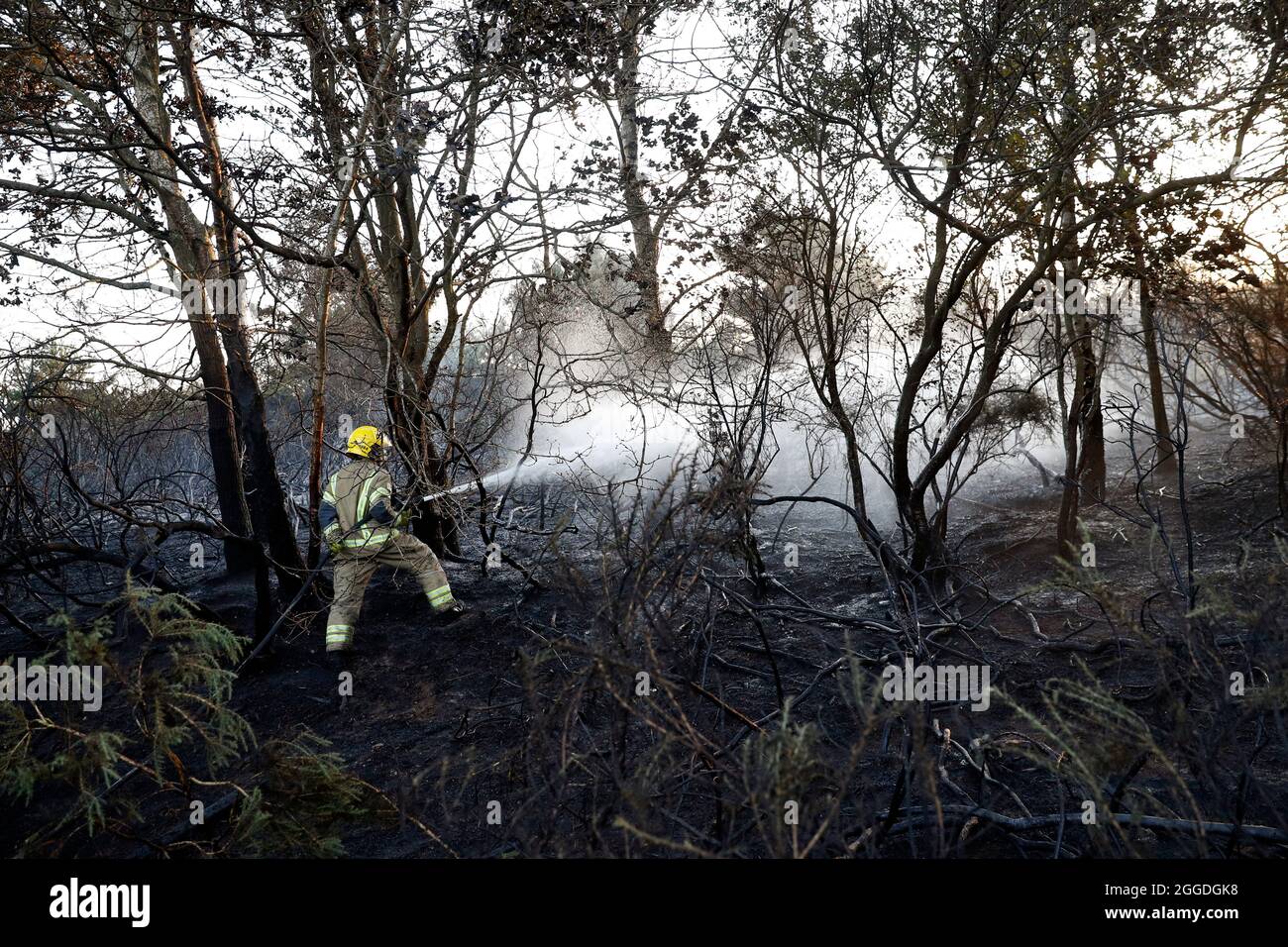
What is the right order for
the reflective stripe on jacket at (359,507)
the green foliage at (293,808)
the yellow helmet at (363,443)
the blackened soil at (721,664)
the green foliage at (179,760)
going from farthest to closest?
the yellow helmet at (363,443), the reflective stripe on jacket at (359,507), the blackened soil at (721,664), the green foliage at (293,808), the green foliage at (179,760)

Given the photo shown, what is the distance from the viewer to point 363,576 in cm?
685

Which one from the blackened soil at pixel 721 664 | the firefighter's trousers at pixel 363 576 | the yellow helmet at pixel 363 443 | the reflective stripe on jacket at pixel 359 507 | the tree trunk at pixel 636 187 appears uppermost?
the tree trunk at pixel 636 187

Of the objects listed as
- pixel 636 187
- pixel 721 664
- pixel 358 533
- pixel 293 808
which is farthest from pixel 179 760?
pixel 636 187

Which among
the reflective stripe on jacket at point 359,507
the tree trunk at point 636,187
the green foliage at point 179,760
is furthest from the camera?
the tree trunk at point 636,187

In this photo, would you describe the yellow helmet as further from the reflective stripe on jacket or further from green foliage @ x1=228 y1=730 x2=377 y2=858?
green foliage @ x1=228 y1=730 x2=377 y2=858

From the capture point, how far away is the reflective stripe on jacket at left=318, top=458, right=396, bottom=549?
663 centimetres

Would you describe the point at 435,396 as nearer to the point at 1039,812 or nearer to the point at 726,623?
the point at 726,623

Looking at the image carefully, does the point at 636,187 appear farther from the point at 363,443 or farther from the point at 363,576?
the point at 363,576

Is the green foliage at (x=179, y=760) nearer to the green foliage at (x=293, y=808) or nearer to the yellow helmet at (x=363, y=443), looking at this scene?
the green foliage at (x=293, y=808)

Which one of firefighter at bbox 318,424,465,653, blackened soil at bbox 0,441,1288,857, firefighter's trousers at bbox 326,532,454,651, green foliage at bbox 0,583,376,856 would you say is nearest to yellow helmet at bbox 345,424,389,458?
firefighter at bbox 318,424,465,653

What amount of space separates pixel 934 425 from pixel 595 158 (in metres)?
9.21

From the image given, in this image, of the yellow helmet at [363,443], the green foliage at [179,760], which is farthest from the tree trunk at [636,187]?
the green foliage at [179,760]

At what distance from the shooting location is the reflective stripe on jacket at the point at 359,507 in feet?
21.8
